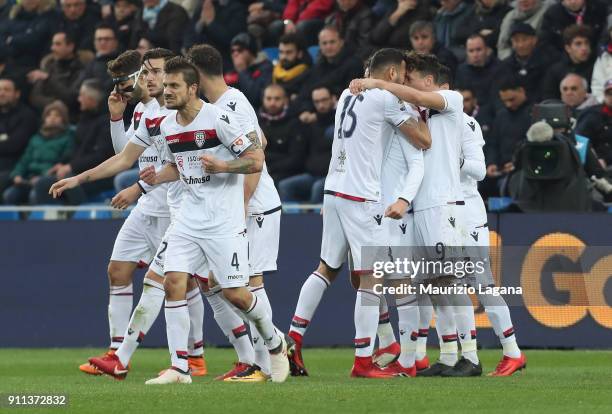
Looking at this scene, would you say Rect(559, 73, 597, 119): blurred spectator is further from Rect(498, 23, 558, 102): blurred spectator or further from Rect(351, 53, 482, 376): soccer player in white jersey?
Rect(351, 53, 482, 376): soccer player in white jersey

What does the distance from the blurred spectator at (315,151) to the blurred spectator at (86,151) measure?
259 centimetres

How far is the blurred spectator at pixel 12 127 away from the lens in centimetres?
2031

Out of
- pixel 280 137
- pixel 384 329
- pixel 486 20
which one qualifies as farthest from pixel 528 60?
pixel 384 329

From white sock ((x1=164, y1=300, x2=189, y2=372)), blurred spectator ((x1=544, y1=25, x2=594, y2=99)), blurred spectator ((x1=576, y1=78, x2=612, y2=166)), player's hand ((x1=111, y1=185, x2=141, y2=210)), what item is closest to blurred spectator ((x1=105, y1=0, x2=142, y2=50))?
blurred spectator ((x1=544, y1=25, x2=594, y2=99))

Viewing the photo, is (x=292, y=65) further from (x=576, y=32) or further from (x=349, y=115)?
(x=349, y=115)

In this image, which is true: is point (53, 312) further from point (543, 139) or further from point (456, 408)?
point (456, 408)

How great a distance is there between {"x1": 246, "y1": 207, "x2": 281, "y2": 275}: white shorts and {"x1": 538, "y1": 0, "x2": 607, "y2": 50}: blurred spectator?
7009mm

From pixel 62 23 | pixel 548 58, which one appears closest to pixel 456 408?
pixel 548 58

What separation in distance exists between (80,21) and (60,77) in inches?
55.5

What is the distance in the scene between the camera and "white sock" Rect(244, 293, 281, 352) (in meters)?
10.8

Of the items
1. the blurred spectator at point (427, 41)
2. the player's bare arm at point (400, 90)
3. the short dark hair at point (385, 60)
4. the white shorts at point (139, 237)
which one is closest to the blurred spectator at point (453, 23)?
the blurred spectator at point (427, 41)

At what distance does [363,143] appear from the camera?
37.9 feet

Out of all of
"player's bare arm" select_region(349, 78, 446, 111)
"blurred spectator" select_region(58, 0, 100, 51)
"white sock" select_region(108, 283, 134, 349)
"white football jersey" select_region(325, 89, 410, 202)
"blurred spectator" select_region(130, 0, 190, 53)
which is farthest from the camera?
"blurred spectator" select_region(58, 0, 100, 51)

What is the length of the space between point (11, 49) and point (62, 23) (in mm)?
974
